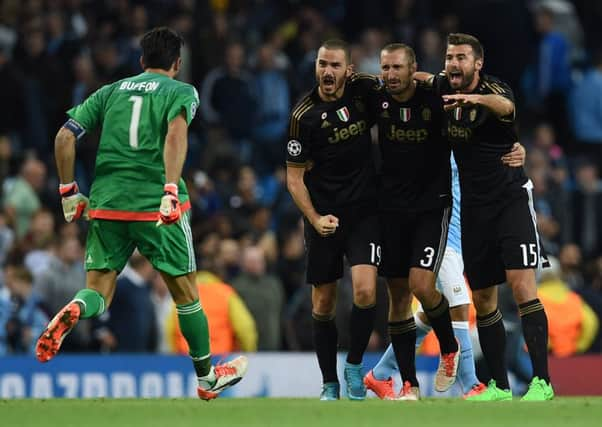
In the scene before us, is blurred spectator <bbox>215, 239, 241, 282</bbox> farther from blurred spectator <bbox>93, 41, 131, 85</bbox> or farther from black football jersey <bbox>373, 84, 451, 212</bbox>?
black football jersey <bbox>373, 84, 451, 212</bbox>

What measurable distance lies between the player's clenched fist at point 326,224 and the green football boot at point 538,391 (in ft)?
5.87

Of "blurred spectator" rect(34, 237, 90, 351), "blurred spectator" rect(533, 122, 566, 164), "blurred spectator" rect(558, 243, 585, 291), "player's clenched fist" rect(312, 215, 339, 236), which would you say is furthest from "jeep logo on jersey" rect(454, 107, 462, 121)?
"blurred spectator" rect(533, 122, 566, 164)

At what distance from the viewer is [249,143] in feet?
69.9

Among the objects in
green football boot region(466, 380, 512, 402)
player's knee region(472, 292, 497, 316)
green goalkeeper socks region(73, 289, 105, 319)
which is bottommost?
green football boot region(466, 380, 512, 402)

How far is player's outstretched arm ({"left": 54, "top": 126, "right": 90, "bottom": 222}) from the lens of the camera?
36.9 feet

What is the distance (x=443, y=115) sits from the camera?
11953 millimetres

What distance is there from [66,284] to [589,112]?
8673mm

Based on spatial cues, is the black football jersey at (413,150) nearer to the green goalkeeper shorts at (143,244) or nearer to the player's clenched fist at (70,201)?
the green goalkeeper shorts at (143,244)

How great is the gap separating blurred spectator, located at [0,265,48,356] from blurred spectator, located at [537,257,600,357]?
5082 mm

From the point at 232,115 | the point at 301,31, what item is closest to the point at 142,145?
the point at 232,115

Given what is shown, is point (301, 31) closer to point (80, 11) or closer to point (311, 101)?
point (80, 11)

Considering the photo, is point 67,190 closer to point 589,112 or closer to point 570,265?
point 570,265

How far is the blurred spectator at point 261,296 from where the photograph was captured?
17.3m

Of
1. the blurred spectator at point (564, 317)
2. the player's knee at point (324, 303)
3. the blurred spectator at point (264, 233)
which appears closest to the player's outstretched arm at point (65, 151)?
the player's knee at point (324, 303)
